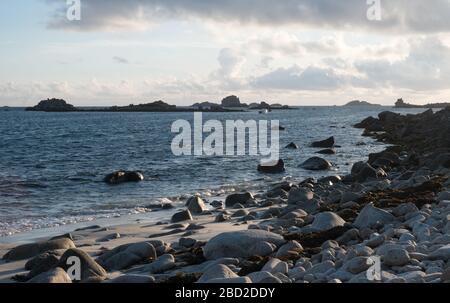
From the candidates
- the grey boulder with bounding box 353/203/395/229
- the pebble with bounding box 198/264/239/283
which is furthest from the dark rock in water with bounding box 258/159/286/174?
the pebble with bounding box 198/264/239/283

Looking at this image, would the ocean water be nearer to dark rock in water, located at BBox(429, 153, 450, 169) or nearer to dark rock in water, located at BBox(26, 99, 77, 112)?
dark rock in water, located at BBox(429, 153, 450, 169)

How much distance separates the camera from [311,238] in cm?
995

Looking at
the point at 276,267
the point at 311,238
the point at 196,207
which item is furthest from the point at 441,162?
the point at 276,267

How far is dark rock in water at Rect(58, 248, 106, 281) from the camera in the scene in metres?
8.44

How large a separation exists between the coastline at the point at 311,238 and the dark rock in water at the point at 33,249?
11.7 inches

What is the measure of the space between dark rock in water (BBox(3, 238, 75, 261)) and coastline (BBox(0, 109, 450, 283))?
30 cm

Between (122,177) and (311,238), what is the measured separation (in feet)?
52.7

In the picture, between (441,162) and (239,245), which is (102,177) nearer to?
(441,162)

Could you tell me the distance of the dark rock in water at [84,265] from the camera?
8.44 metres

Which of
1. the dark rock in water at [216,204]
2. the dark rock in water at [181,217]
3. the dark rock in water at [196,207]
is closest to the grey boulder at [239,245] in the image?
the dark rock in water at [181,217]

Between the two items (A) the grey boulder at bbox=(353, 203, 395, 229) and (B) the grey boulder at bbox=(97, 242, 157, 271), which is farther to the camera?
(A) the grey boulder at bbox=(353, 203, 395, 229)

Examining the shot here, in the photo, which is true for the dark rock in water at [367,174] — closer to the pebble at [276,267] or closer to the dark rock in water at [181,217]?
the dark rock in water at [181,217]
